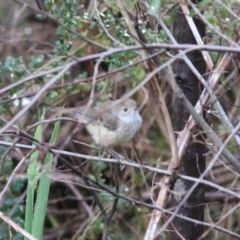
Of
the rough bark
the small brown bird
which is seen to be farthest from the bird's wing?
the rough bark

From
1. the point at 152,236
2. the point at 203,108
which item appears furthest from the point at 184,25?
the point at 152,236

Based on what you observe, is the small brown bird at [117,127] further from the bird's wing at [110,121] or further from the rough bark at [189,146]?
the rough bark at [189,146]

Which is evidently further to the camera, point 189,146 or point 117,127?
point 117,127

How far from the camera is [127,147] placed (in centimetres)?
518

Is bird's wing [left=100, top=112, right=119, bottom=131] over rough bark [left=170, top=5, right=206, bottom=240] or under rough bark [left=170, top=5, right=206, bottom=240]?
under

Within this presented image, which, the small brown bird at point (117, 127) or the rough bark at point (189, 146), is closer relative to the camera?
the rough bark at point (189, 146)

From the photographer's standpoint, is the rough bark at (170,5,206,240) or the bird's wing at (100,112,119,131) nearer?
the rough bark at (170,5,206,240)

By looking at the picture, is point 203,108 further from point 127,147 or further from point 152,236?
point 127,147

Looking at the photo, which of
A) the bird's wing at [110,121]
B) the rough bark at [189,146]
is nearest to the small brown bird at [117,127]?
the bird's wing at [110,121]

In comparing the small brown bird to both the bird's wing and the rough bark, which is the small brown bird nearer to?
the bird's wing

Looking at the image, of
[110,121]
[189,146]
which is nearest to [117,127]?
[110,121]

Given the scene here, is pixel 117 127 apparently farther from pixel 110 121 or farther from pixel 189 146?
pixel 189 146

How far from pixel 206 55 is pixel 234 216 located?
239 cm

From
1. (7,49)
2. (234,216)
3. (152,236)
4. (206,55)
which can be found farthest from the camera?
(7,49)
